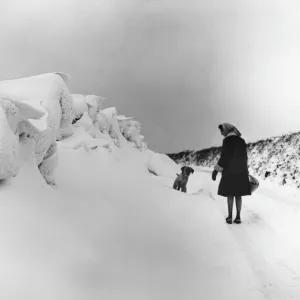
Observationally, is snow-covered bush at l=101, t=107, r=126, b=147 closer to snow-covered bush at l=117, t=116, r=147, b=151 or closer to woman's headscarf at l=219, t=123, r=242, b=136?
snow-covered bush at l=117, t=116, r=147, b=151

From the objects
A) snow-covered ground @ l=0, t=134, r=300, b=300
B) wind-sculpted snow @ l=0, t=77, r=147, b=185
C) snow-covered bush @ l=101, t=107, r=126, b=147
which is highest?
wind-sculpted snow @ l=0, t=77, r=147, b=185

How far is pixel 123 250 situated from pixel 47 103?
232 cm

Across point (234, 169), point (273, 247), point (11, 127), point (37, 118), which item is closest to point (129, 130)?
point (234, 169)

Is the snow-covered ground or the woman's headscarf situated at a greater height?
the woman's headscarf

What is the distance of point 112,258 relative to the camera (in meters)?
2.46

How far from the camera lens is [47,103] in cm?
401

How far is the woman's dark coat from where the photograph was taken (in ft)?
15.0

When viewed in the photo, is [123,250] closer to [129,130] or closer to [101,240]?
[101,240]

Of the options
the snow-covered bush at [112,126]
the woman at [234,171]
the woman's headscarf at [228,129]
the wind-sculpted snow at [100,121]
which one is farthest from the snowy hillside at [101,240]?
the snow-covered bush at [112,126]

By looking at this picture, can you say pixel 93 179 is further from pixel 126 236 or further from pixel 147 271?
pixel 147 271

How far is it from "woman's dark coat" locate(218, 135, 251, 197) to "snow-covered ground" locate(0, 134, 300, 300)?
528 mm

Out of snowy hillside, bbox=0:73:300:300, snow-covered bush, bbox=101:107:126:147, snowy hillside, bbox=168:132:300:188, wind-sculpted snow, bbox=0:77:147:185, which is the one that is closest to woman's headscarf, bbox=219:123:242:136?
snowy hillside, bbox=0:73:300:300

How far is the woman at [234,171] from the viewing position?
15.0ft

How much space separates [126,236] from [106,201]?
1.15 meters
